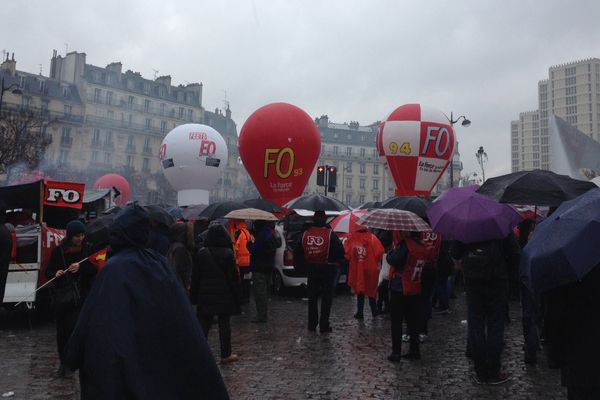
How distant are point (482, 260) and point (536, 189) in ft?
3.86

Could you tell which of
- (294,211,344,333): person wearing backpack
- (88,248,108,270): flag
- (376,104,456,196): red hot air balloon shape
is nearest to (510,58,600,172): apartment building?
(376,104,456,196): red hot air balloon shape

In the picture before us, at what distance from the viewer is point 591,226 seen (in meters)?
2.82

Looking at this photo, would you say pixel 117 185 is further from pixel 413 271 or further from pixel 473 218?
pixel 473 218

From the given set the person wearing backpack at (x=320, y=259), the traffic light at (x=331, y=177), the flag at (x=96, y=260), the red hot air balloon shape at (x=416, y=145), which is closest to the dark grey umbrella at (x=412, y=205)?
the person wearing backpack at (x=320, y=259)

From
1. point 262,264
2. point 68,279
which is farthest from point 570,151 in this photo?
point 68,279

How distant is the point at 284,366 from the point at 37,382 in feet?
9.00

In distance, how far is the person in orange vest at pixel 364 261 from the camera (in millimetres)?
8711

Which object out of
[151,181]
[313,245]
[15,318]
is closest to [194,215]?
[15,318]

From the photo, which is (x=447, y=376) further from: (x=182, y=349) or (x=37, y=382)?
(x=37, y=382)

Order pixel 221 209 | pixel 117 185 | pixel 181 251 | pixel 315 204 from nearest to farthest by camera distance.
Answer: pixel 181 251
pixel 315 204
pixel 221 209
pixel 117 185

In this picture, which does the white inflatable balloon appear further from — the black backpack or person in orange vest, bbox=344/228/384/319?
the black backpack

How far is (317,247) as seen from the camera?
7.75 m

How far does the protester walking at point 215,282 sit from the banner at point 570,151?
270 inches

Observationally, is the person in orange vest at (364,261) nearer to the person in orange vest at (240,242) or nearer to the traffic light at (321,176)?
the person in orange vest at (240,242)
